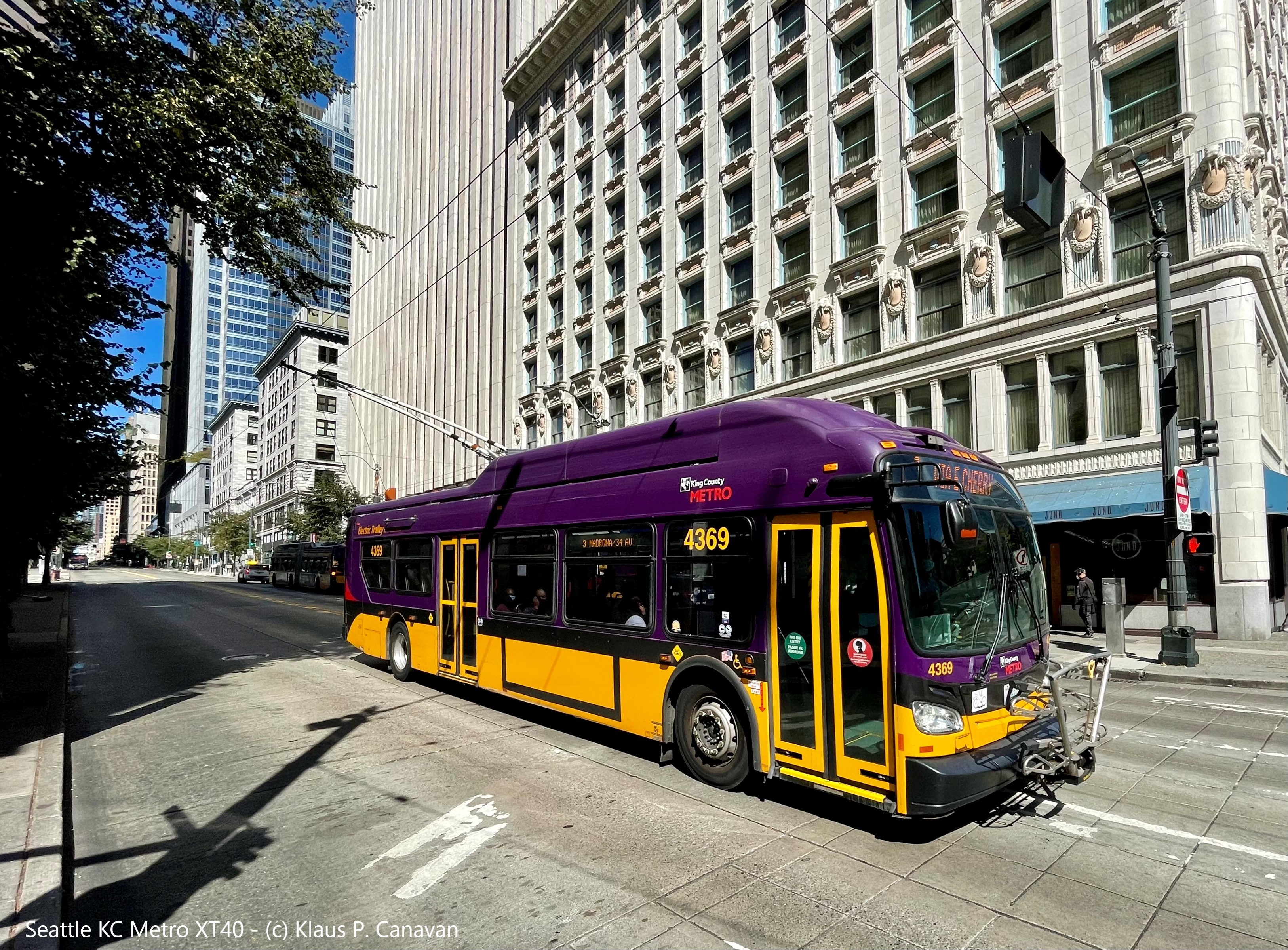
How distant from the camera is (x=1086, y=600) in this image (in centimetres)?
1662

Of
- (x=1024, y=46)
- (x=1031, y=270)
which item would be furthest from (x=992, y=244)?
(x=1024, y=46)

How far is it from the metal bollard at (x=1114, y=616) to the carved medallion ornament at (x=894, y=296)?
33.2 ft

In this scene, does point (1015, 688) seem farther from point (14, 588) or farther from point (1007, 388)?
point (14, 588)

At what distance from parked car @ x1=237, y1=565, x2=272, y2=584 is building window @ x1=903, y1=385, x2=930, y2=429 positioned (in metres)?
51.3

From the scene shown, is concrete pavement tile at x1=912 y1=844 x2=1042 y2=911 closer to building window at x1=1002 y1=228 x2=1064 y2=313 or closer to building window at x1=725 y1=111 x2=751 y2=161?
building window at x1=1002 y1=228 x2=1064 y2=313

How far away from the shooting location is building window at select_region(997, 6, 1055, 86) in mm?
19312

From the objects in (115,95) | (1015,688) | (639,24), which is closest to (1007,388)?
(1015,688)

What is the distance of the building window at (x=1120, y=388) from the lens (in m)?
17.3

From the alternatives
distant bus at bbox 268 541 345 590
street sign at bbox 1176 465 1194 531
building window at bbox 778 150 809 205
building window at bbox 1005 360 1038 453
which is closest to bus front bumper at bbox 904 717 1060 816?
street sign at bbox 1176 465 1194 531

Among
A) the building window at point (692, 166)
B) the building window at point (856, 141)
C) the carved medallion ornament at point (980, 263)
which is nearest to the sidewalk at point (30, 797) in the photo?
the carved medallion ornament at point (980, 263)

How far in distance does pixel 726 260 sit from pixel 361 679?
20.8 m

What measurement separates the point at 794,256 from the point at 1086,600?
14573mm

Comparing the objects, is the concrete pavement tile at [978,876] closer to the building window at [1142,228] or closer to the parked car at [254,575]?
the building window at [1142,228]

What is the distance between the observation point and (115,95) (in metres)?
7.43
